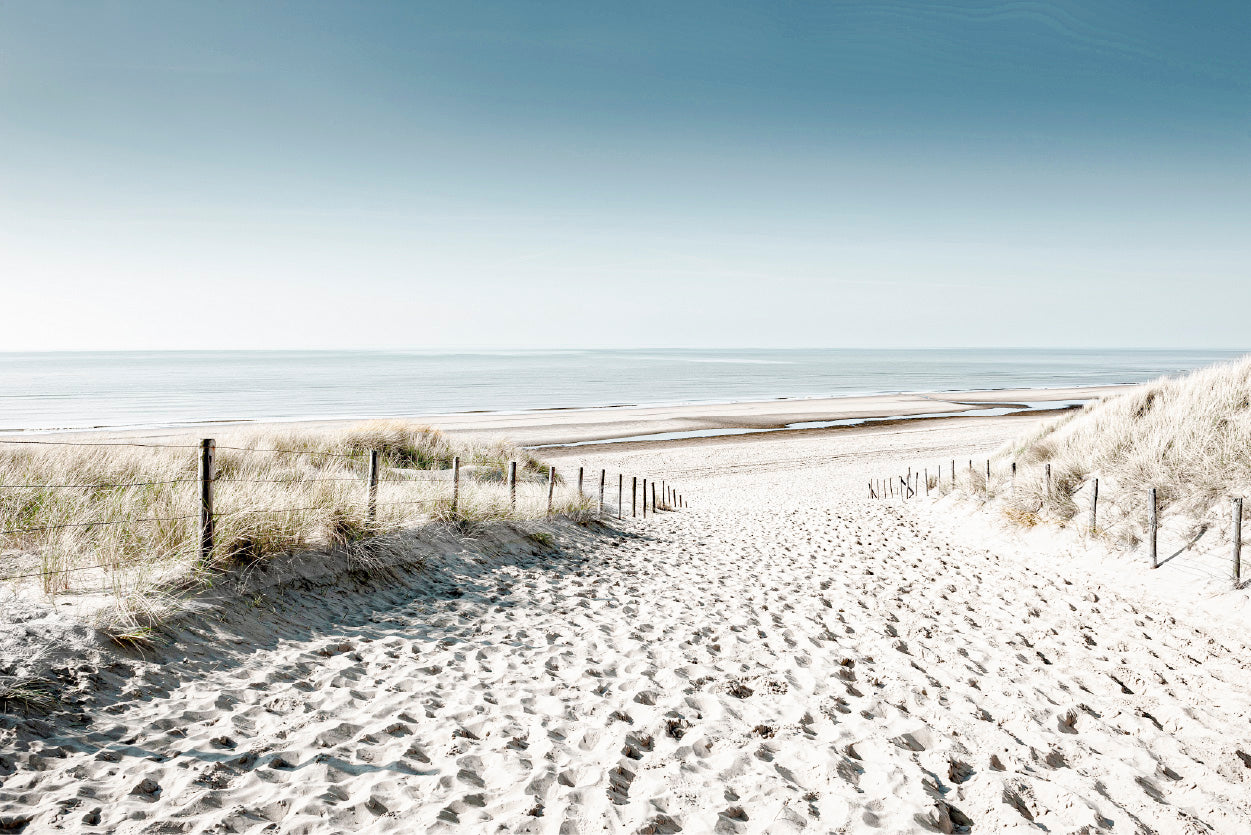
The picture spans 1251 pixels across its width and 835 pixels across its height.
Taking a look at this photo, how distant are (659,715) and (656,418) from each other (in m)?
42.3

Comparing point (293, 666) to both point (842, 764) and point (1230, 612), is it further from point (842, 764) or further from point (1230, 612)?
point (1230, 612)

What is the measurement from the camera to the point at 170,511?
733 centimetres

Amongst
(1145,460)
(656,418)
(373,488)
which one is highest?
(1145,460)

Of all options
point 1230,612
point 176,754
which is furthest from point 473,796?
point 1230,612

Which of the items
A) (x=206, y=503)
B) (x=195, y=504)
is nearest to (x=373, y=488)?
(x=195, y=504)

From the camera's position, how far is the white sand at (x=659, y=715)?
3705 mm

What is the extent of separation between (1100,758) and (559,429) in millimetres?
37026

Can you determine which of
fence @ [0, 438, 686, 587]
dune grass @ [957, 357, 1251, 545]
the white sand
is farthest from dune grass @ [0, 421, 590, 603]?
dune grass @ [957, 357, 1251, 545]

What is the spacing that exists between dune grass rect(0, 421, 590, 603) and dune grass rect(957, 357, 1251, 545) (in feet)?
29.3

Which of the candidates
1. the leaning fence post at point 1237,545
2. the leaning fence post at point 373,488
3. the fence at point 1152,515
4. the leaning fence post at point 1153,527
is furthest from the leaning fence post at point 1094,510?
the leaning fence post at point 373,488

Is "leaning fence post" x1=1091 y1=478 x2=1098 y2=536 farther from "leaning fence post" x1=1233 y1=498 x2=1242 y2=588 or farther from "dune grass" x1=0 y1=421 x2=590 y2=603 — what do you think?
"dune grass" x1=0 y1=421 x2=590 y2=603

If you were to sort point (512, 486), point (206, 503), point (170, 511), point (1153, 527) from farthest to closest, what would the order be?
point (512, 486)
point (1153, 527)
point (170, 511)
point (206, 503)

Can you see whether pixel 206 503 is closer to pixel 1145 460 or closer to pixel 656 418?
pixel 1145 460

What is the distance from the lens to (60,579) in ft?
18.3
